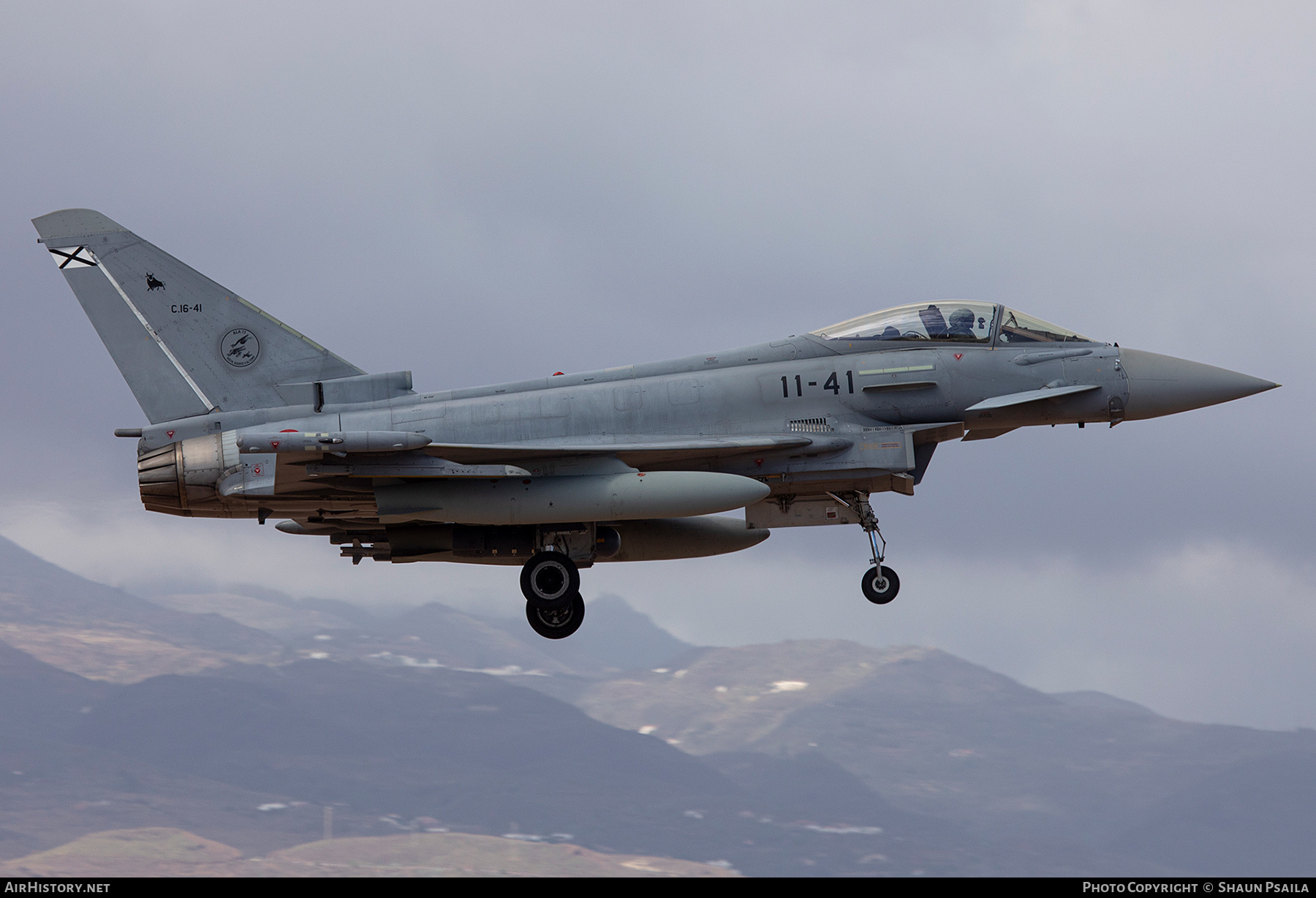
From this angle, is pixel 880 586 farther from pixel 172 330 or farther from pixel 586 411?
pixel 172 330

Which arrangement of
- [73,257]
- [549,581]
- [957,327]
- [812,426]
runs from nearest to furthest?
1. [812,426]
2. [957,327]
3. [549,581]
4. [73,257]

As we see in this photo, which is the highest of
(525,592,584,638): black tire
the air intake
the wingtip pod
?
the wingtip pod

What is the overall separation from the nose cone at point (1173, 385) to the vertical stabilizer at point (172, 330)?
37.7ft

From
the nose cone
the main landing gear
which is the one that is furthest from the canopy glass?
the main landing gear

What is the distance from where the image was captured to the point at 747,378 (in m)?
18.8

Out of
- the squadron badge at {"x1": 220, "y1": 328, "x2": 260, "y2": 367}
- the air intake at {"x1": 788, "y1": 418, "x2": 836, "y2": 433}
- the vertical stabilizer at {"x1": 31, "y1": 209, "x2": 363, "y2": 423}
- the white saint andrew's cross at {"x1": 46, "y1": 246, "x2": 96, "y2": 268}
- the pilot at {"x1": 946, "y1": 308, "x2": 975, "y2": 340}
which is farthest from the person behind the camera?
the white saint andrew's cross at {"x1": 46, "y1": 246, "x2": 96, "y2": 268}

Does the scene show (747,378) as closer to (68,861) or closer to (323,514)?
(323,514)

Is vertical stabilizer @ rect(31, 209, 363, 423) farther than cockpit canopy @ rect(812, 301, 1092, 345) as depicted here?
Yes

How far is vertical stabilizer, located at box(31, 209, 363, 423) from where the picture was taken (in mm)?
19031

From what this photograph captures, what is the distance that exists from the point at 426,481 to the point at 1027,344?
29.4 ft

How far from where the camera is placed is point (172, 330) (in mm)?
19344

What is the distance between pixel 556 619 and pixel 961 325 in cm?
754

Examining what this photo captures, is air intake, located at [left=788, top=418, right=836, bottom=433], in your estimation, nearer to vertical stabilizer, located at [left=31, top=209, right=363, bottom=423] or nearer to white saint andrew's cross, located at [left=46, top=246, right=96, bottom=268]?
vertical stabilizer, located at [left=31, top=209, right=363, bottom=423]

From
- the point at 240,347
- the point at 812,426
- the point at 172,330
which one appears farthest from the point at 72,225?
the point at 812,426
